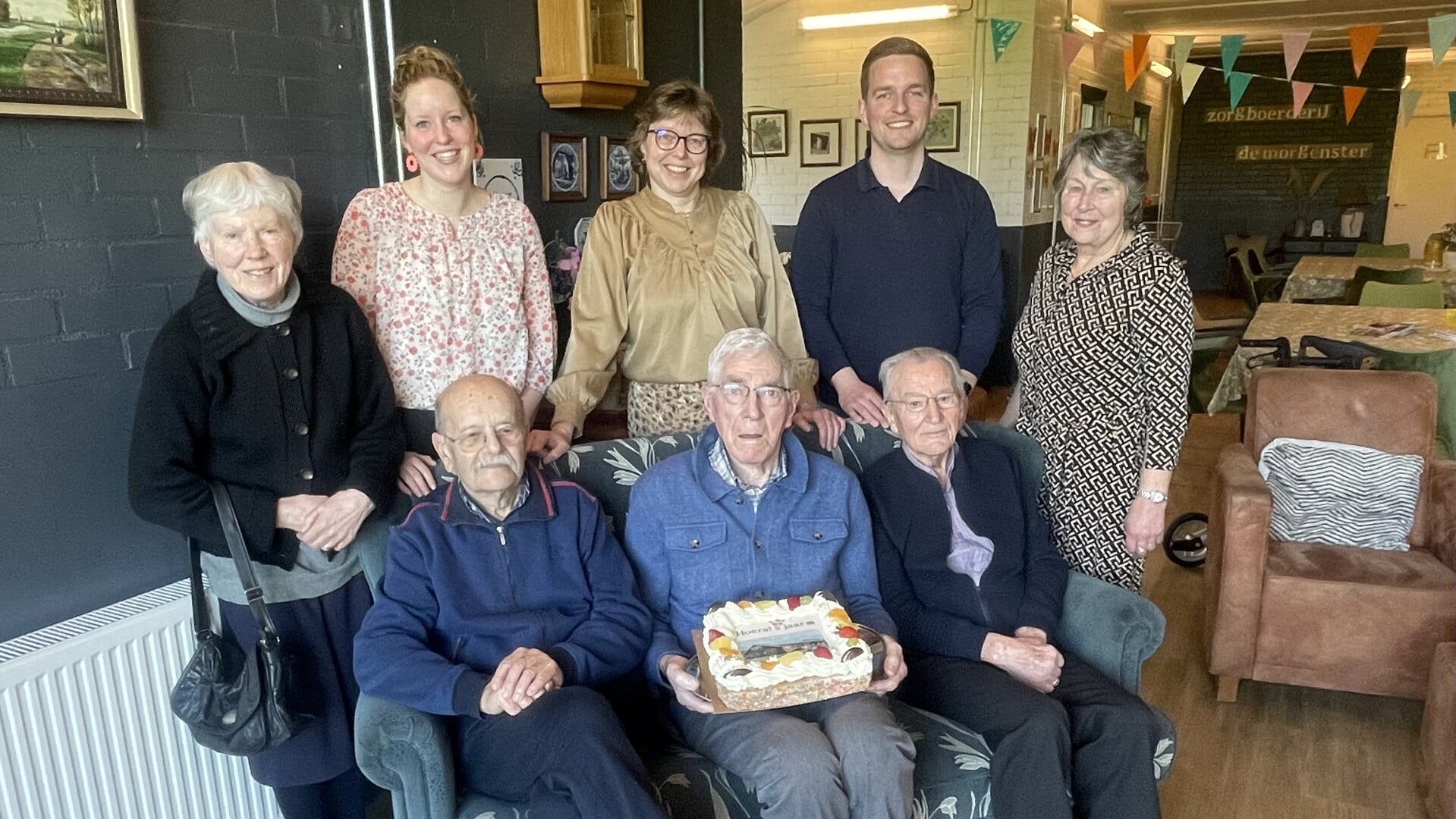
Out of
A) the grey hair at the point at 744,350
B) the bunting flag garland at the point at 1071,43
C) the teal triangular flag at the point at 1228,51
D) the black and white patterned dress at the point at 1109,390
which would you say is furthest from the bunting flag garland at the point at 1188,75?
the grey hair at the point at 744,350

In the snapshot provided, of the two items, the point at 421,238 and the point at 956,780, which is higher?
the point at 421,238

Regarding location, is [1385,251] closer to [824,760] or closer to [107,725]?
[824,760]

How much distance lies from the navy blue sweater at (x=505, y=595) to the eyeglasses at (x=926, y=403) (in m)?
0.69

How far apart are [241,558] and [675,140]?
124cm

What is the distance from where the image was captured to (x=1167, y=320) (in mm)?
2152

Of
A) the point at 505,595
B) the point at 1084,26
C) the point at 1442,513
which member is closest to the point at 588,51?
the point at 505,595

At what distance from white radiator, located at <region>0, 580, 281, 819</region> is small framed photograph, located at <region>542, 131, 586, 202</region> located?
152 cm

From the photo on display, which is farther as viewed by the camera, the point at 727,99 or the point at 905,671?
the point at 727,99

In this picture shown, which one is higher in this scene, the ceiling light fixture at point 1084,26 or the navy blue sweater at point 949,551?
the ceiling light fixture at point 1084,26

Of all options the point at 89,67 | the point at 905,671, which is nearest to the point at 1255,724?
the point at 905,671

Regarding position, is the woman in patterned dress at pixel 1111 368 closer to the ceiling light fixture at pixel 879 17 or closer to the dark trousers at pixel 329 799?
the dark trousers at pixel 329 799

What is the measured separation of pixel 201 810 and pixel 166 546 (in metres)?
0.58

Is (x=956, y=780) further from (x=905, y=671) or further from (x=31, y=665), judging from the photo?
(x=31, y=665)

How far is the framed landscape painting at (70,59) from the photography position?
1789 mm
